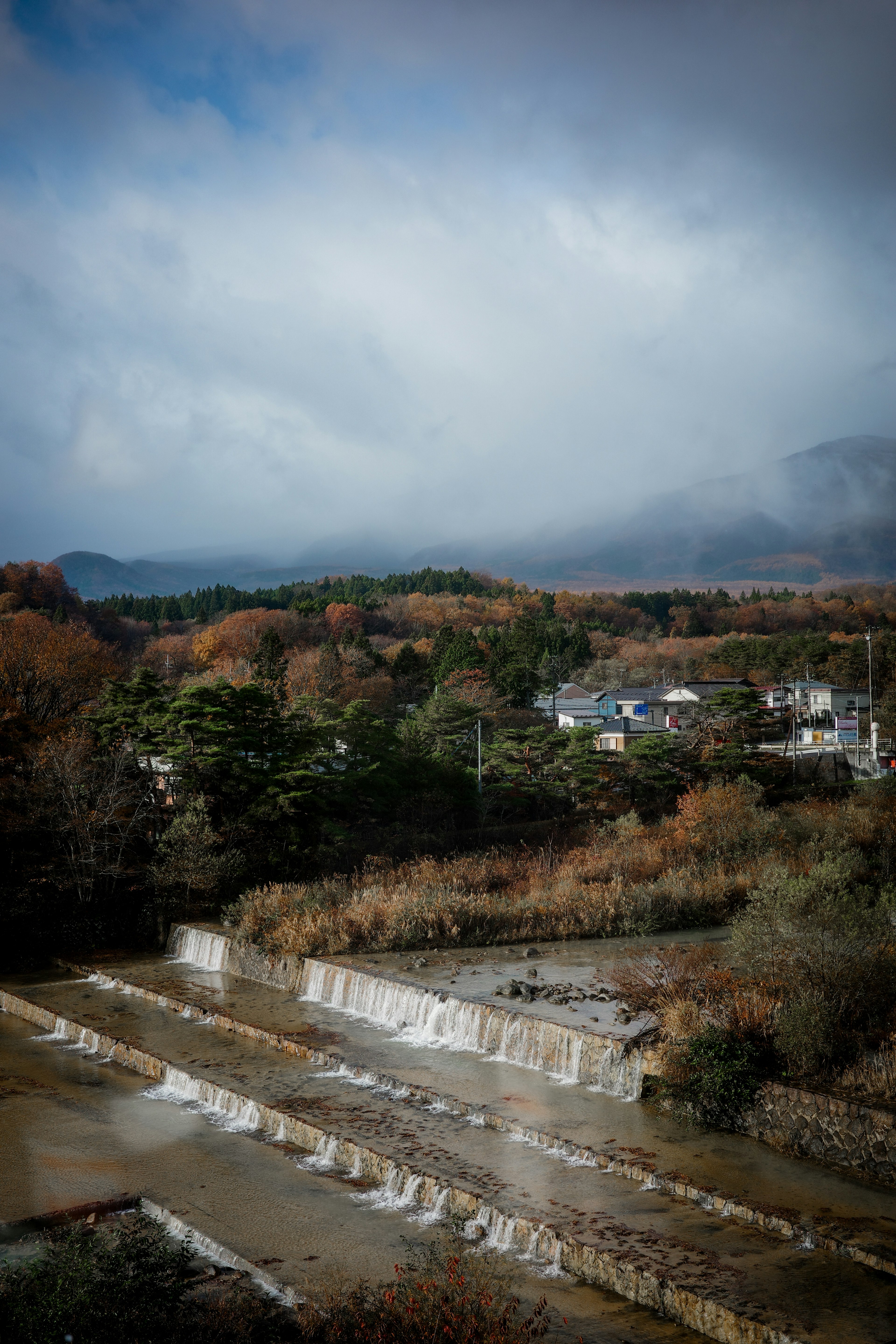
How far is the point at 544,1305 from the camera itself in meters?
8.95

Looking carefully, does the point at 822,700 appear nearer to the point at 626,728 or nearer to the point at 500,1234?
the point at 626,728

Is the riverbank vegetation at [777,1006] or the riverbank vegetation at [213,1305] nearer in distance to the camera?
the riverbank vegetation at [213,1305]

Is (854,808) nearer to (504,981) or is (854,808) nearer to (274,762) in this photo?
(504,981)

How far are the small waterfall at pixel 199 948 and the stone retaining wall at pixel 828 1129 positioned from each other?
1384 centimetres

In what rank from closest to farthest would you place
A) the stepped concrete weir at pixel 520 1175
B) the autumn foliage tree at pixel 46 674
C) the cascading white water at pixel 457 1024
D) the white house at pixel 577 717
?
the stepped concrete weir at pixel 520 1175
the cascading white water at pixel 457 1024
the autumn foliage tree at pixel 46 674
the white house at pixel 577 717

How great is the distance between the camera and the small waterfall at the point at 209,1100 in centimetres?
1393

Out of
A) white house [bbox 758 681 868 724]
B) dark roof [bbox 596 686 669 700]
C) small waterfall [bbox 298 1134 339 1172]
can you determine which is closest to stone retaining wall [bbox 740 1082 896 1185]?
small waterfall [bbox 298 1134 339 1172]

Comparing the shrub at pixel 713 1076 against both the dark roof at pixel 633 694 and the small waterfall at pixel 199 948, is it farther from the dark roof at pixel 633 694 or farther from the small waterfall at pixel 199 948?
the dark roof at pixel 633 694

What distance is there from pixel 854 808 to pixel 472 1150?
22121 mm

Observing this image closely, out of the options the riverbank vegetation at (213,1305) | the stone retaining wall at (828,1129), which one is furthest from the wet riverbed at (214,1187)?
the stone retaining wall at (828,1129)

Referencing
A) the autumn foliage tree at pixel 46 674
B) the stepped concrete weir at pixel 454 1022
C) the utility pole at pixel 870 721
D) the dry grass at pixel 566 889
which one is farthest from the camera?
the utility pole at pixel 870 721

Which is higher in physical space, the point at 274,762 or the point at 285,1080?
the point at 274,762

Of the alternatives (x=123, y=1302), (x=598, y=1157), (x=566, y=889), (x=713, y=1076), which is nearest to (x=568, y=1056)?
(x=713, y=1076)

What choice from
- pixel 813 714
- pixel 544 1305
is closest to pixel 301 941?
pixel 544 1305
